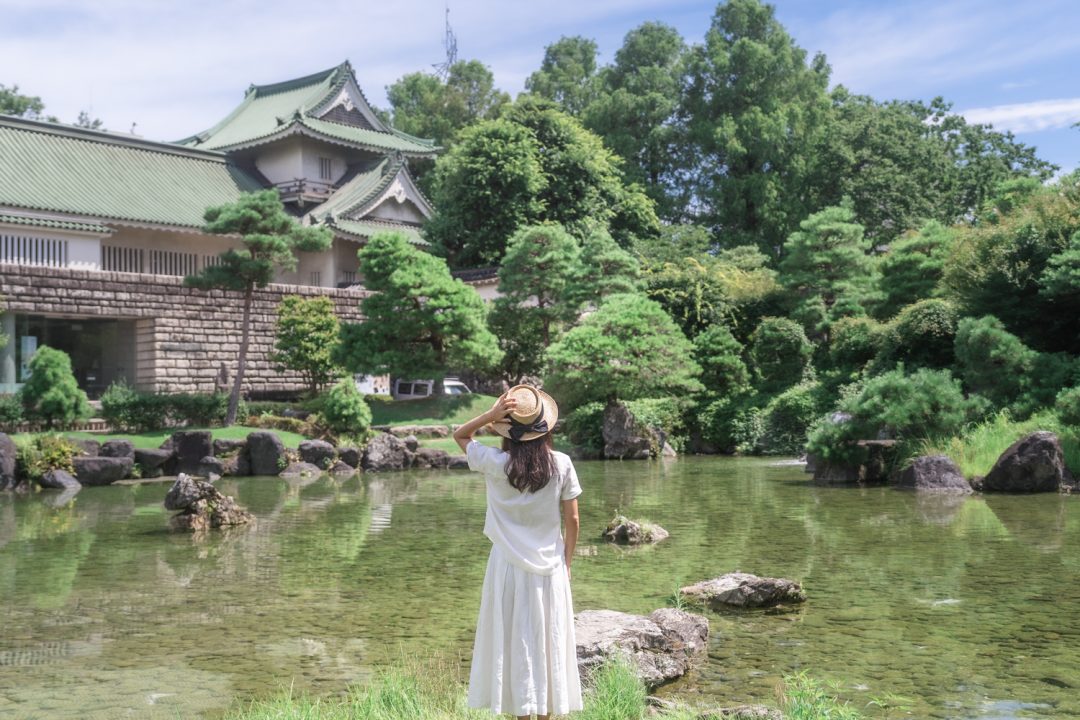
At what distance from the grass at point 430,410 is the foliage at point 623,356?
3.76m

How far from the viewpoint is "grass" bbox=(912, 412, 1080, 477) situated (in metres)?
14.2

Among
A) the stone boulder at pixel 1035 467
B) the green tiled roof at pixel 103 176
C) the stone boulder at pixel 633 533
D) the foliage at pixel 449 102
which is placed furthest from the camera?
the foliage at pixel 449 102

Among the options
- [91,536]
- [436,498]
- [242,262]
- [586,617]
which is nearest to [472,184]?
[242,262]

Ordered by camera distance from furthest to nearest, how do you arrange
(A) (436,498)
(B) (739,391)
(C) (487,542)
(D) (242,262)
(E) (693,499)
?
(B) (739,391) < (D) (242,262) < (A) (436,498) < (E) (693,499) < (C) (487,542)

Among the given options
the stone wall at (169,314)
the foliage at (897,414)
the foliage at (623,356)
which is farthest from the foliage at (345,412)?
the foliage at (897,414)

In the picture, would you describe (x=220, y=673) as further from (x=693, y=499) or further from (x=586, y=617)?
(x=693, y=499)

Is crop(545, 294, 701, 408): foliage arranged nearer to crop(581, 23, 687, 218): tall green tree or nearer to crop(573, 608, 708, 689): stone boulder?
crop(573, 608, 708, 689): stone boulder

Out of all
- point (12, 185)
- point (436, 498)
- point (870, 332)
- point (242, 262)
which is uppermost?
point (12, 185)

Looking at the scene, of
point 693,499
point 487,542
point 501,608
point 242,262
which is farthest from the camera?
point 242,262

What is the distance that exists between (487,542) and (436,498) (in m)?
4.63

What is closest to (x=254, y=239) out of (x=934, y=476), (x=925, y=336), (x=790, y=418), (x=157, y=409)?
(x=157, y=409)

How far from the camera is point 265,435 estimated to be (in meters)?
19.5

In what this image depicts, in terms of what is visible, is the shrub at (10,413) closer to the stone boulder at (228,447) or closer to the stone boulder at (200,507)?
the stone boulder at (228,447)

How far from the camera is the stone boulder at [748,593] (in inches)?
283
